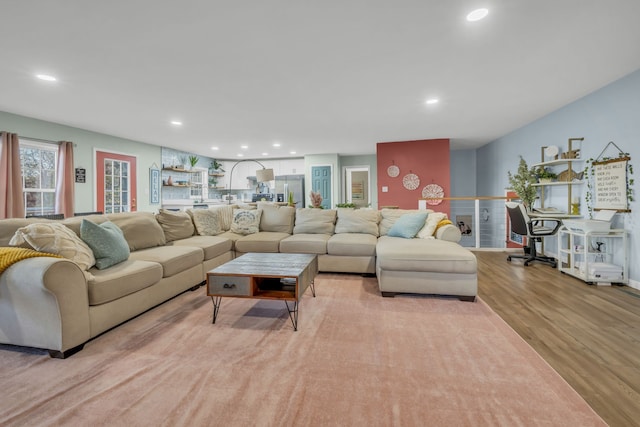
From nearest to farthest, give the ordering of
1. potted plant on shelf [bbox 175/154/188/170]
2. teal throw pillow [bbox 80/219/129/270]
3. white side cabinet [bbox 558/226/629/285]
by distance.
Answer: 1. teal throw pillow [bbox 80/219/129/270]
2. white side cabinet [bbox 558/226/629/285]
3. potted plant on shelf [bbox 175/154/188/170]

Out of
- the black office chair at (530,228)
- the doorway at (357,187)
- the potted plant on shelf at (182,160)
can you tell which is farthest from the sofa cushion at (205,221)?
the doorway at (357,187)

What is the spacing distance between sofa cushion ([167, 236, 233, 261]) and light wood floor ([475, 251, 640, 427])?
3042mm

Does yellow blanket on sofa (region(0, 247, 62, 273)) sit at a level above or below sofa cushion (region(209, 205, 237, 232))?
below

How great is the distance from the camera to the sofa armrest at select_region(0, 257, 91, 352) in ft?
5.82

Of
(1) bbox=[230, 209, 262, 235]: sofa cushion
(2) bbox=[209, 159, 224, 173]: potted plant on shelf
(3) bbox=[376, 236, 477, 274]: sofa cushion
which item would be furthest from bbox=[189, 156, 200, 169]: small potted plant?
(3) bbox=[376, 236, 477, 274]: sofa cushion

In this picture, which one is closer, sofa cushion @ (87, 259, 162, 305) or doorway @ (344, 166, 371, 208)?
sofa cushion @ (87, 259, 162, 305)

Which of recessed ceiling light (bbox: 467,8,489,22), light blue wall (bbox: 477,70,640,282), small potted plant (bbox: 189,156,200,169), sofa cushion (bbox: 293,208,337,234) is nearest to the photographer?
recessed ceiling light (bbox: 467,8,489,22)

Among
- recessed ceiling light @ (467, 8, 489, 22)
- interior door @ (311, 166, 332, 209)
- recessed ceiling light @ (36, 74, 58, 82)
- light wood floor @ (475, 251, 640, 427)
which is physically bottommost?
light wood floor @ (475, 251, 640, 427)

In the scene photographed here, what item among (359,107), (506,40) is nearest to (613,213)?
(506,40)

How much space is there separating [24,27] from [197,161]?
6326 millimetres

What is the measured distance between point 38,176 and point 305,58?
4.98 m

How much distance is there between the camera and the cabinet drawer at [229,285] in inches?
87.8

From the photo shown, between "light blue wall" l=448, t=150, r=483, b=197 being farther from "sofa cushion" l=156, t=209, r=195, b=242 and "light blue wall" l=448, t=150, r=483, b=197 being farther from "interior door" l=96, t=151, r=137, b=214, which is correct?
"interior door" l=96, t=151, r=137, b=214

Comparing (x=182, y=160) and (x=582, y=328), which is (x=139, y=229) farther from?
(x=182, y=160)
